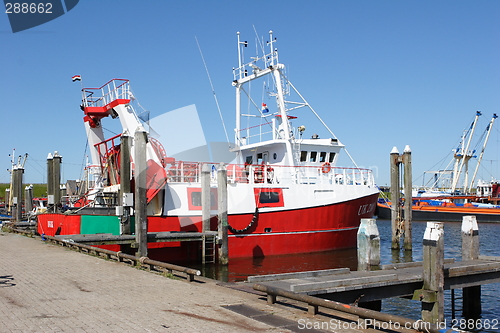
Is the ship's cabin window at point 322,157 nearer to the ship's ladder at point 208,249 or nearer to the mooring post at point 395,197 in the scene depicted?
the mooring post at point 395,197

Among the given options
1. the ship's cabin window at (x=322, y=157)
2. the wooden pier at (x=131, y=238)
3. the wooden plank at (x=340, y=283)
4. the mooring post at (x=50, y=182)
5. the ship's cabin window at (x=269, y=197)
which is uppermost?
the ship's cabin window at (x=322, y=157)

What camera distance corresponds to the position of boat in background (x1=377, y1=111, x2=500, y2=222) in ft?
156

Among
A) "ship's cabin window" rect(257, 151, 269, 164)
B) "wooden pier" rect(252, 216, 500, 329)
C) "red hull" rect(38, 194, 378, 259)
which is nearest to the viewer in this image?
"wooden pier" rect(252, 216, 500, 329)

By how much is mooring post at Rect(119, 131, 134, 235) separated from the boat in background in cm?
2839

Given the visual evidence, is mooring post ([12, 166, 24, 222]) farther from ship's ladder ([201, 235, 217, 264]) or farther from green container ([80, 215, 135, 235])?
ship's ladder ([201, 235, 217, 264])

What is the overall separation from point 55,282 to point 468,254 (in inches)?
416

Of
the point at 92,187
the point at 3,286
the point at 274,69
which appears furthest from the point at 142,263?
the point at 274,69

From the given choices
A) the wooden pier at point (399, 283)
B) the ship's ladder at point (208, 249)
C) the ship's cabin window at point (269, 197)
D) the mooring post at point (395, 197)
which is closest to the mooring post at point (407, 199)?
the mooring post at point (395, 197)

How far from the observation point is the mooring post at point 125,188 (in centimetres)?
1508

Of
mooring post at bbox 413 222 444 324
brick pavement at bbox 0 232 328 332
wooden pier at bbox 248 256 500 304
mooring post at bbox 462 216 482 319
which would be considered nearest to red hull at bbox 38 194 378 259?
brick pavement at bbox 0 232 328 332

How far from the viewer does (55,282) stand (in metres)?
9.05

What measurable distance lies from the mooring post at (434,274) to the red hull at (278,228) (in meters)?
10.1

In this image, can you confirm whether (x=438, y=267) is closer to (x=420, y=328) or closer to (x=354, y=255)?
(x=420, y=328)

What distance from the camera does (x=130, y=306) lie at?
23.2 feet
